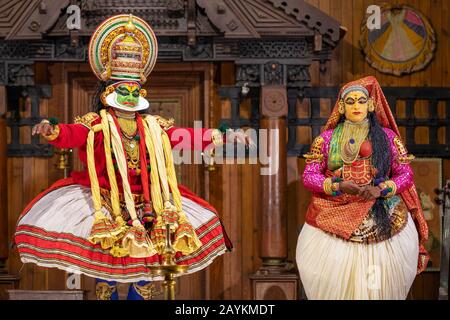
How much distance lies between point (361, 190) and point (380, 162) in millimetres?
319

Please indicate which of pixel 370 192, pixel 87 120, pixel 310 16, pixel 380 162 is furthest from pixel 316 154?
pixel 87 120

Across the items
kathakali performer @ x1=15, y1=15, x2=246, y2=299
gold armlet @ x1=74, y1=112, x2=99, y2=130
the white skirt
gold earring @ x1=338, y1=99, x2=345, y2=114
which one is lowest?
the white skirt

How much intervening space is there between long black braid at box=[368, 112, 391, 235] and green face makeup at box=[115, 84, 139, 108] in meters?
1.56

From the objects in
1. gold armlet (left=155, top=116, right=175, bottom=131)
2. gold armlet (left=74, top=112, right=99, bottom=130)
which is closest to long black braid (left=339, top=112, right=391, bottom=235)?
gold armlet (left=155, top=116, right=175, bottom=131)

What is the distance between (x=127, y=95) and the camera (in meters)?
7.40

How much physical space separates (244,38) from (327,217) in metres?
1.58

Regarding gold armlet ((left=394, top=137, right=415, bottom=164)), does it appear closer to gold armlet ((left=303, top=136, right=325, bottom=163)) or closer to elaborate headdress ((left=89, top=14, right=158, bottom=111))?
gold armlet ((left=303, top=136, right=325, bottom=163))

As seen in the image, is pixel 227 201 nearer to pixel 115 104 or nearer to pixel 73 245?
pixel 115 104

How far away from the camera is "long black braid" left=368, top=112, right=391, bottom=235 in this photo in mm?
7555

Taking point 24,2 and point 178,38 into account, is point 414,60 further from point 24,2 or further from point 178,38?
point 24,2

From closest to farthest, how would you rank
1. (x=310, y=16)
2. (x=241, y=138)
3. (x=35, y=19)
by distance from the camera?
(x=241, y=138), (x=35, y=19), (x=310, y=16)

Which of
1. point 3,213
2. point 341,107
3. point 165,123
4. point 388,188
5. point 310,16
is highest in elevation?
point 310,16

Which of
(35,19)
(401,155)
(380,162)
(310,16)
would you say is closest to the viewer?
(380,162)
